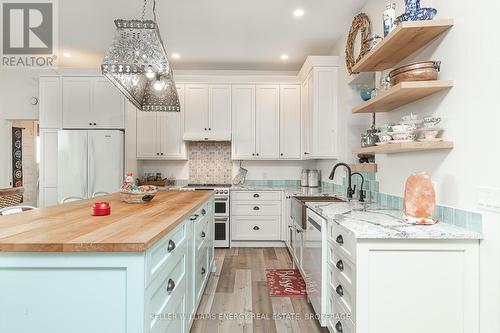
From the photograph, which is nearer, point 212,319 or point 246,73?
point 212,319

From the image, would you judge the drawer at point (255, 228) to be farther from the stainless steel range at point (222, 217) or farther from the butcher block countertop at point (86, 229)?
the butcher block countertop at point (86, 229)

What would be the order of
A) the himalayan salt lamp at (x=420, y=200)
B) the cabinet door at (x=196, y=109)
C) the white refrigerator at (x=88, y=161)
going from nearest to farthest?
the himalayan salt lamp at (x=420, y=200) → the white refrigerator at (x=88, y=161) → the cabinet door at (x=196, y=109)

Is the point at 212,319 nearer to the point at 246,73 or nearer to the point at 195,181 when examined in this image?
the point at 195,181

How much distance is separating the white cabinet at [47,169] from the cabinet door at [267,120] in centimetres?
314

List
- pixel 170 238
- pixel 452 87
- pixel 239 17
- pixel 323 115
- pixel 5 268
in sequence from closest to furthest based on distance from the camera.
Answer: pixel 5 268, pixel 170 238, pixel 452 87, pixel 239 17, pixel 323 115

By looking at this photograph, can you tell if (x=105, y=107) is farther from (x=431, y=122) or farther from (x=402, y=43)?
(x=431, y=122)

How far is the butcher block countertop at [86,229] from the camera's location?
1.10 meters

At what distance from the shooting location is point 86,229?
134 centimetres

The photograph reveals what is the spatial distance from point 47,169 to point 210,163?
2.48 meters

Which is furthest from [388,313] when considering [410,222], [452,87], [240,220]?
[240,220]

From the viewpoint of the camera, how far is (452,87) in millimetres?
1620

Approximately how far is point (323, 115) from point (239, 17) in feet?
5.17

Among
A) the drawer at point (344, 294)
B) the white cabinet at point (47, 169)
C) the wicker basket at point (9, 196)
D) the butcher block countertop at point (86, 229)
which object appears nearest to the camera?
the butcher block countertop at point (86, 229)

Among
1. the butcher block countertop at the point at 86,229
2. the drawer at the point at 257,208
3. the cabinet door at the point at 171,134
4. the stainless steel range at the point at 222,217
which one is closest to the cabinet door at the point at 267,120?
the drawer at the point at 257,208
